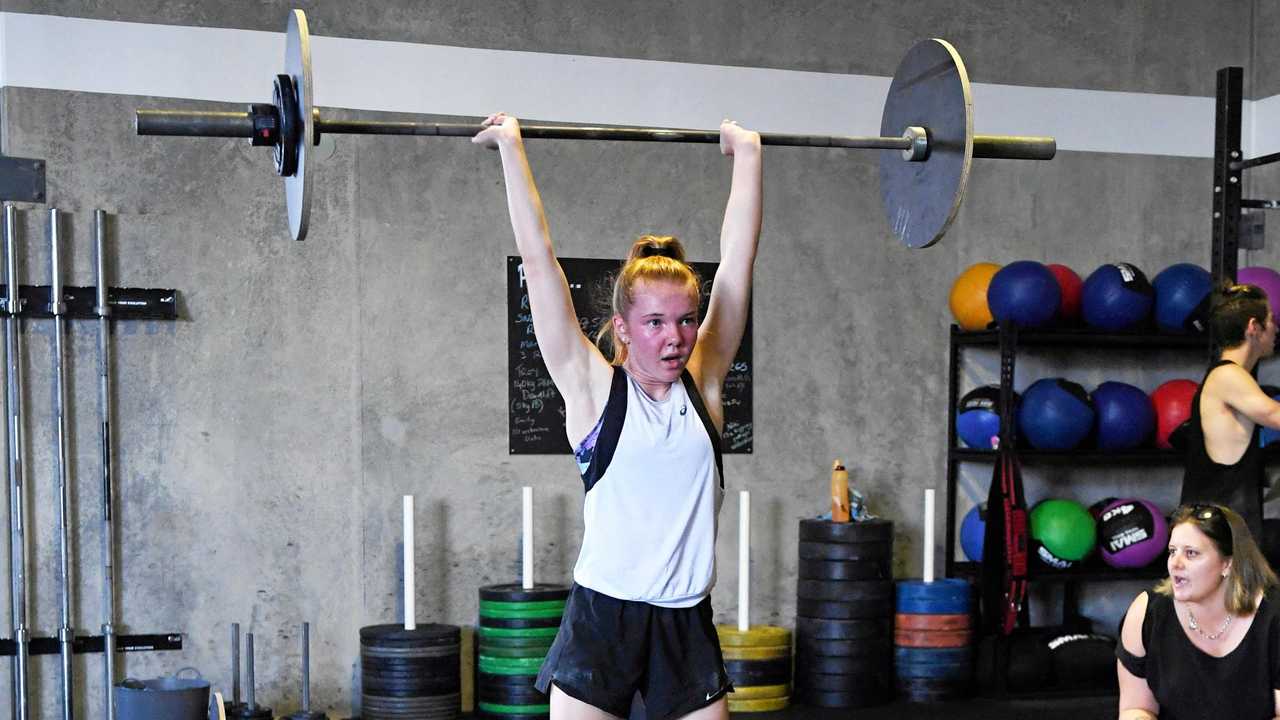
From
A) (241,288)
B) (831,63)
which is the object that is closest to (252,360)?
(241,288)

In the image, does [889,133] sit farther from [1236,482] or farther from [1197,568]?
[1236,482]

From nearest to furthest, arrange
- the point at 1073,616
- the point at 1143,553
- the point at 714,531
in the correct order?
the point at 714,531
the point at 1143,553
the point at 1073,616

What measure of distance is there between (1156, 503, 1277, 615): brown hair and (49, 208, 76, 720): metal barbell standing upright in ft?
A: 11.3

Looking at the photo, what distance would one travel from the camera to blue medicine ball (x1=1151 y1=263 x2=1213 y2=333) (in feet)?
16.2

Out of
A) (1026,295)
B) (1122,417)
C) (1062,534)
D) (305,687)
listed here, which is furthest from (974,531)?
(305,687)

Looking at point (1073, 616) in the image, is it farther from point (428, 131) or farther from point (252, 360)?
point (428, 131)

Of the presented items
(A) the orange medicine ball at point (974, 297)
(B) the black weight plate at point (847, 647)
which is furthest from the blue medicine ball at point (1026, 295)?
(B) the black weight plate at point (847, 647)

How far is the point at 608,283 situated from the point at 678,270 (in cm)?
281

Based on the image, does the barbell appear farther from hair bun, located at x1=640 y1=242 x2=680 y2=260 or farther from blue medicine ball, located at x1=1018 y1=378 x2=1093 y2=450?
blue medicine ball, located at x1=1018 y1=378 x2=1093 y2=450

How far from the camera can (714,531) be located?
83.9 inches

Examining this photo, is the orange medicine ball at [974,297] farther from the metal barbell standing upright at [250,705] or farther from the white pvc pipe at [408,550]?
the metal barbell standing upright at [250,705]

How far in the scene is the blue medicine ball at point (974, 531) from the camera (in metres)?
5.00

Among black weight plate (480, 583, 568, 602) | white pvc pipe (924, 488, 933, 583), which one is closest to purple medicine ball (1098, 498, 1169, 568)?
white pvc pipe (924, 488, 933, 583)

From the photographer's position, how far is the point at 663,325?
209cm
